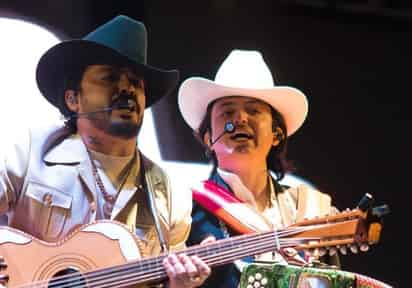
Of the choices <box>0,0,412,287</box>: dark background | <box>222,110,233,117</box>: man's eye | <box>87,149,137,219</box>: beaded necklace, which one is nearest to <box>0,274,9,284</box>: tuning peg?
<box>87,149,137,219</box>: beaded necklace

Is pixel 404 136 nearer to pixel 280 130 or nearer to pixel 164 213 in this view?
pixel 280 130

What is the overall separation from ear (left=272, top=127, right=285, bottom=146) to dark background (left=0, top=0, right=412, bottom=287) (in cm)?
7

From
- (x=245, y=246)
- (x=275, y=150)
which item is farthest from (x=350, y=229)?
(x=275, y=150)

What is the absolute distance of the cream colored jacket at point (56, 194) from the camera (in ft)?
7.82

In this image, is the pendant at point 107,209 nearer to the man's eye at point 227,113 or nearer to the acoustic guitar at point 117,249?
the acoustic guitar at point 117,249

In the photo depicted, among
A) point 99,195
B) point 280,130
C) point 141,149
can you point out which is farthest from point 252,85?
point 99,195

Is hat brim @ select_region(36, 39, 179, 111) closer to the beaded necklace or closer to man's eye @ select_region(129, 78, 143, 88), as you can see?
man's eye @ select_region(129, 78, 143, 88)

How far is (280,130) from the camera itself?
283 centimetres

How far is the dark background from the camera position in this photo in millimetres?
2850

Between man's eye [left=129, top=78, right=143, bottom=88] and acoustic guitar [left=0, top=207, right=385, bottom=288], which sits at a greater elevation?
man's eye [left=129, top=78, right=143, bottom=88]

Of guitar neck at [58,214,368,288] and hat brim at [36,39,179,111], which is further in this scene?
hat brim at [36,39,179,111]

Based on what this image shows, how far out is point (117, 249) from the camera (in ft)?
7.51

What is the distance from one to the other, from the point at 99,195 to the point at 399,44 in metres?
1.35

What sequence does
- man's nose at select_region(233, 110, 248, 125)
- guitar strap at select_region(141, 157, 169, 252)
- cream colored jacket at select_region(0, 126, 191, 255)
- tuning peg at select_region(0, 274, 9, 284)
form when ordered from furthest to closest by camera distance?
1. man's nose at select_region(233, 110, 248, 125)
2. guitar strap at select_region(141, 157, 169, 252)
3. cream colored jacket at select_region(0, 126, 191, 255)
4. tuning peg at select_region(0, 274, 9, 284)
